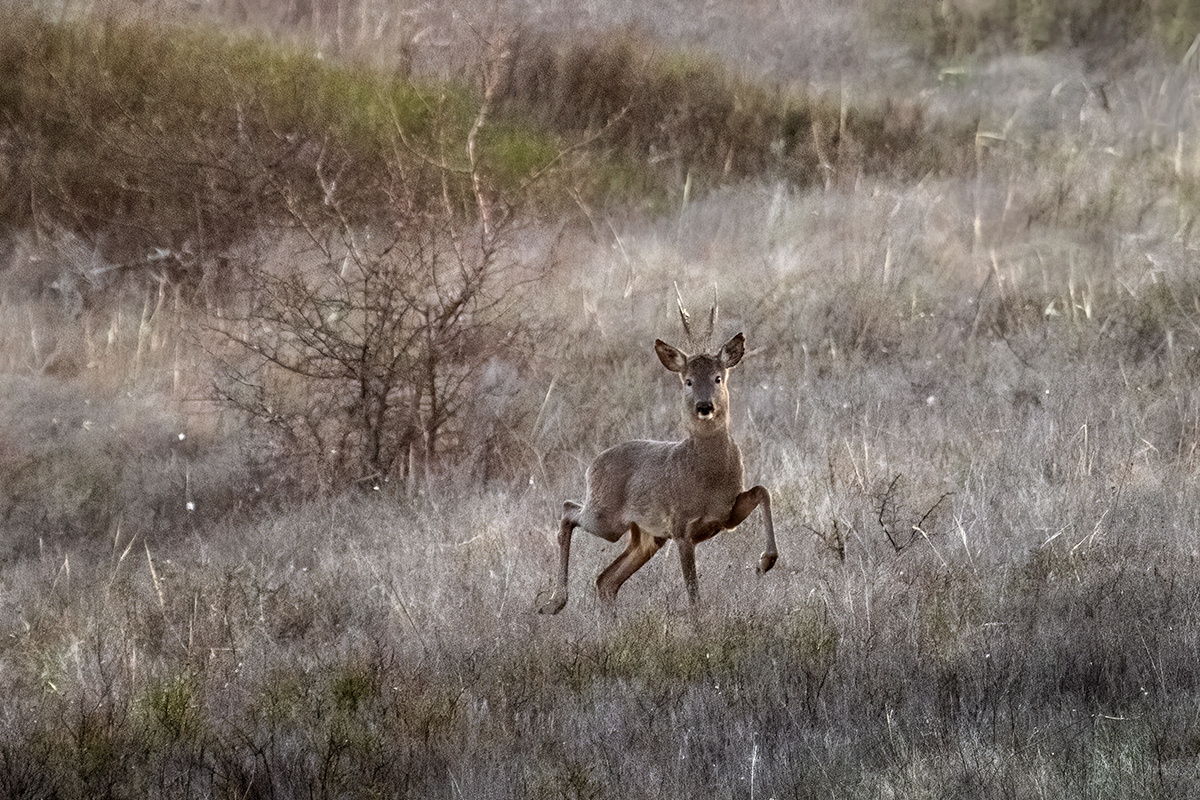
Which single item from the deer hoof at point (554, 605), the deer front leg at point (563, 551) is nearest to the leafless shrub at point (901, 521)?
the deer front leg at point (563, 551)

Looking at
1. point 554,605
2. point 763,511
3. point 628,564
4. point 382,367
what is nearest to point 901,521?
point 628,564

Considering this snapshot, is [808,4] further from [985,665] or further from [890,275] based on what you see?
[985,665]

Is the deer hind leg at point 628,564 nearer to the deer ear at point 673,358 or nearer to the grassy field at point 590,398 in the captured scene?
the grassy field at point 590,398

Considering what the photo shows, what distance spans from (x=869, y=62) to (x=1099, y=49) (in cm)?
270

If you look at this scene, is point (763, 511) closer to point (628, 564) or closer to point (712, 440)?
point (712, 440)

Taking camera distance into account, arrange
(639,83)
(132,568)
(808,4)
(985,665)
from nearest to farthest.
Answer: (985,665) < (132,568) < (639,83) < (808,4)

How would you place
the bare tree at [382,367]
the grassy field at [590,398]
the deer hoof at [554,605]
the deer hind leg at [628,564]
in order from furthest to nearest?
the bare tree at [382,367] < the deer hind leg at [628,564] < the deer hoof at [554,605] < the grassy field at [590,398]

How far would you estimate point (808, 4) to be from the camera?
64.6 feet

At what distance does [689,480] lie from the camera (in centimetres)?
566

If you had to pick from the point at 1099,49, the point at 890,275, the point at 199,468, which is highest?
the point at 1099,49

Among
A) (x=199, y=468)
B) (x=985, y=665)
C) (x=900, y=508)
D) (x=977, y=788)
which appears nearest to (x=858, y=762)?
(x=977, y=788)

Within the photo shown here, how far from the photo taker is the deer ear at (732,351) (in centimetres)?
570

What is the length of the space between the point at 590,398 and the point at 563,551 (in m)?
4.27

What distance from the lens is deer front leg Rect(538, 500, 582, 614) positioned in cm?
613
